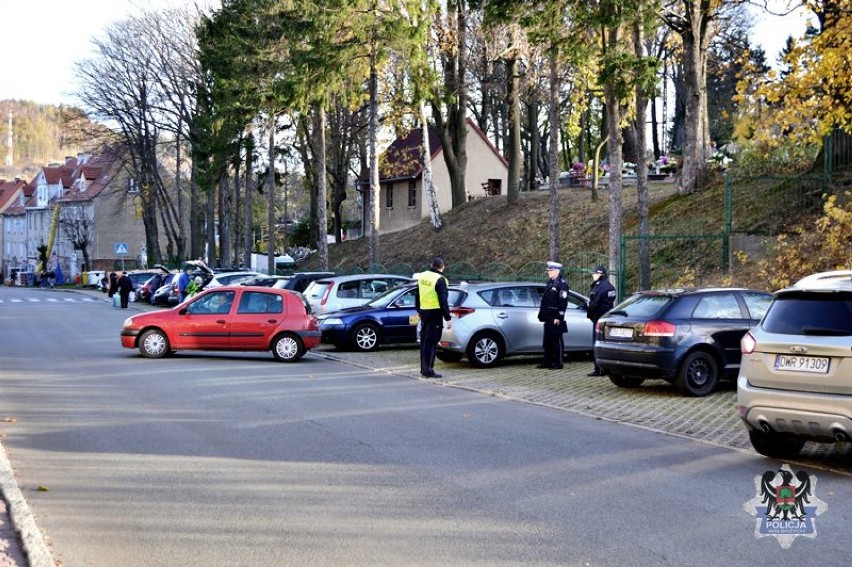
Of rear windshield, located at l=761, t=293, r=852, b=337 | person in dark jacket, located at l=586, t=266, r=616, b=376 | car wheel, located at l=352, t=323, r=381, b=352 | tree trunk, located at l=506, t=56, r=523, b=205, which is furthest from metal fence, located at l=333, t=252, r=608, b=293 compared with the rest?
rear windshield, located at l=761, t=293, r=852, b=337

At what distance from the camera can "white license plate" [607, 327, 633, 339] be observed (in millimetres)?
14500

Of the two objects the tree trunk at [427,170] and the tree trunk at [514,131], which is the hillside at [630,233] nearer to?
the tree trunk at [427,170]

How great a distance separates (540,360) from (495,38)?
→ 1739cm

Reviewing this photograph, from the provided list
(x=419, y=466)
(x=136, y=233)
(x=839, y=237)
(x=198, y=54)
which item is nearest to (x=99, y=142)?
(x=198, y=54)

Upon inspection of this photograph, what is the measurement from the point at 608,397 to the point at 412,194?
44883mm

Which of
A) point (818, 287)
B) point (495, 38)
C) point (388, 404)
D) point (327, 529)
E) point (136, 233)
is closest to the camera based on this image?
point (327, 529)

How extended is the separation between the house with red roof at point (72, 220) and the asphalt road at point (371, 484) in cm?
7541

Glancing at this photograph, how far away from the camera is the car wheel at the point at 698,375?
14.2 m

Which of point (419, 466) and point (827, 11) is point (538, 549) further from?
point (827, 11)

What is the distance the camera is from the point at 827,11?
17.3 m

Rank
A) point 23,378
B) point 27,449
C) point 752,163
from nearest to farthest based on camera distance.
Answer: point 27,449
point 23,378
point 752,163

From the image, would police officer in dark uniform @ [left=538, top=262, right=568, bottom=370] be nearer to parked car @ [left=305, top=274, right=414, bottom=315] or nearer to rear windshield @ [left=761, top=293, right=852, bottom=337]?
parked car @ [left=305, top=274, right=414, bottom=315]

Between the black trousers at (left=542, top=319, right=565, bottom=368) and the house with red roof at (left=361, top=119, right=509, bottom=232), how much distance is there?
3824cm

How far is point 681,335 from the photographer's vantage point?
1416 cm
